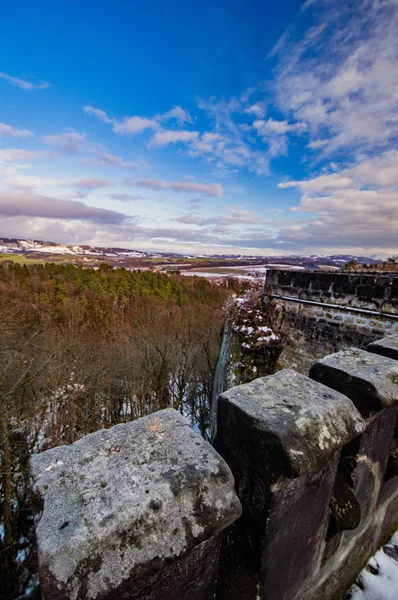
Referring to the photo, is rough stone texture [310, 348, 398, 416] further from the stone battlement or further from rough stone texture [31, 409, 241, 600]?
rough stone texture [31, 409, 241, 600]

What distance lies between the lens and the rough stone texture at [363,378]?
143 cm

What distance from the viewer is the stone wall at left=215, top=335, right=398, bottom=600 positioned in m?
1.06

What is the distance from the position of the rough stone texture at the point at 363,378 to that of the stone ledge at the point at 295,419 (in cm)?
23

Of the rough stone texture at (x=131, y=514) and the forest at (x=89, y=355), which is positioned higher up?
the rough stone texture at (x=131, y=514)

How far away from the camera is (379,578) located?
1748 millimetres

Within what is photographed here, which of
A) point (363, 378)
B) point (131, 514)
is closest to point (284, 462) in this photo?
Result: point (131, 514)

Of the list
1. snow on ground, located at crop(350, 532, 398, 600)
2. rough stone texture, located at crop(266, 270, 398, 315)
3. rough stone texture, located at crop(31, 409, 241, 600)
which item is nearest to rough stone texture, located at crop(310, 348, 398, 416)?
rough stone texture, located at crop(31, 409, 241, 600)

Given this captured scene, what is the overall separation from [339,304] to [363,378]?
17.7 ft

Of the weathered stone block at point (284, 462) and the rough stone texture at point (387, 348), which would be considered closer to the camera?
the weathered stone block at point (284, 462)

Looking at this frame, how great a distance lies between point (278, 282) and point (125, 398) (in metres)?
10.0

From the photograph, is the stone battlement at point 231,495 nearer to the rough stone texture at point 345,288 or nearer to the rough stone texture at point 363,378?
the rough stone texture at point 363,378

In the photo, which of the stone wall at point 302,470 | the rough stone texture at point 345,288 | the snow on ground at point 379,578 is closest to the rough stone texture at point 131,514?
the stone wall at point 302,470

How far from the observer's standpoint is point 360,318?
234 inches

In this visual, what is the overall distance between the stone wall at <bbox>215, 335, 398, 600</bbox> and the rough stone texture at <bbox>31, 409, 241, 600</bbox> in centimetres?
21
